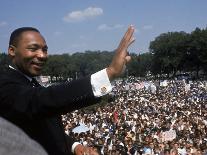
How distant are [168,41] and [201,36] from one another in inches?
760

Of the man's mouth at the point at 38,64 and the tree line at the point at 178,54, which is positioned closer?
the man's mouth at the point at 38,64

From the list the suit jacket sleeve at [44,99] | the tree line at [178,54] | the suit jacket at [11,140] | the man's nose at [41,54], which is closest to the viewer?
the suit jacket sleeve at [44,99]

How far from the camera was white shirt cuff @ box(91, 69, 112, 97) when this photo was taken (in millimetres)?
1754

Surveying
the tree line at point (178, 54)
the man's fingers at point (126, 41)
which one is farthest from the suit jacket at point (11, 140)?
the tree line at point (178, 54)

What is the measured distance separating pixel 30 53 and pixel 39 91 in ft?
0.84

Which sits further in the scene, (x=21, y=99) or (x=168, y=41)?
(x=168, y=41)

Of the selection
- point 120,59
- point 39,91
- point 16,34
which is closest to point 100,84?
point 120,59

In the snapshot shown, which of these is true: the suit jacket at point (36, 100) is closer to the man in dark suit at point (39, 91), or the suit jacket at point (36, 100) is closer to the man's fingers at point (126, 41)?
the man in dark suit at point (39, 91)

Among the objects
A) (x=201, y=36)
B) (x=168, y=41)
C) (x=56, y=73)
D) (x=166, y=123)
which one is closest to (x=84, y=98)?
(x=166, y=123)

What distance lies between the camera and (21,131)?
6.07ft

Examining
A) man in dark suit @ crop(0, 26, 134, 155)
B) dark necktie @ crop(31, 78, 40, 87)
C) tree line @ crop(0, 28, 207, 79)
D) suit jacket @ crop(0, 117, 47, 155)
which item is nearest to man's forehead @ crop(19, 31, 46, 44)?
man in dark suit @ crop(0, 26, 134, 155)

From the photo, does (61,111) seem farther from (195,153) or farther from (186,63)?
(186,63)

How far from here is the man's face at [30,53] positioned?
77.1 inches

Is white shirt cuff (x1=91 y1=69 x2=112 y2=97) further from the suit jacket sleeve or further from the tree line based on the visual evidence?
the tree line
